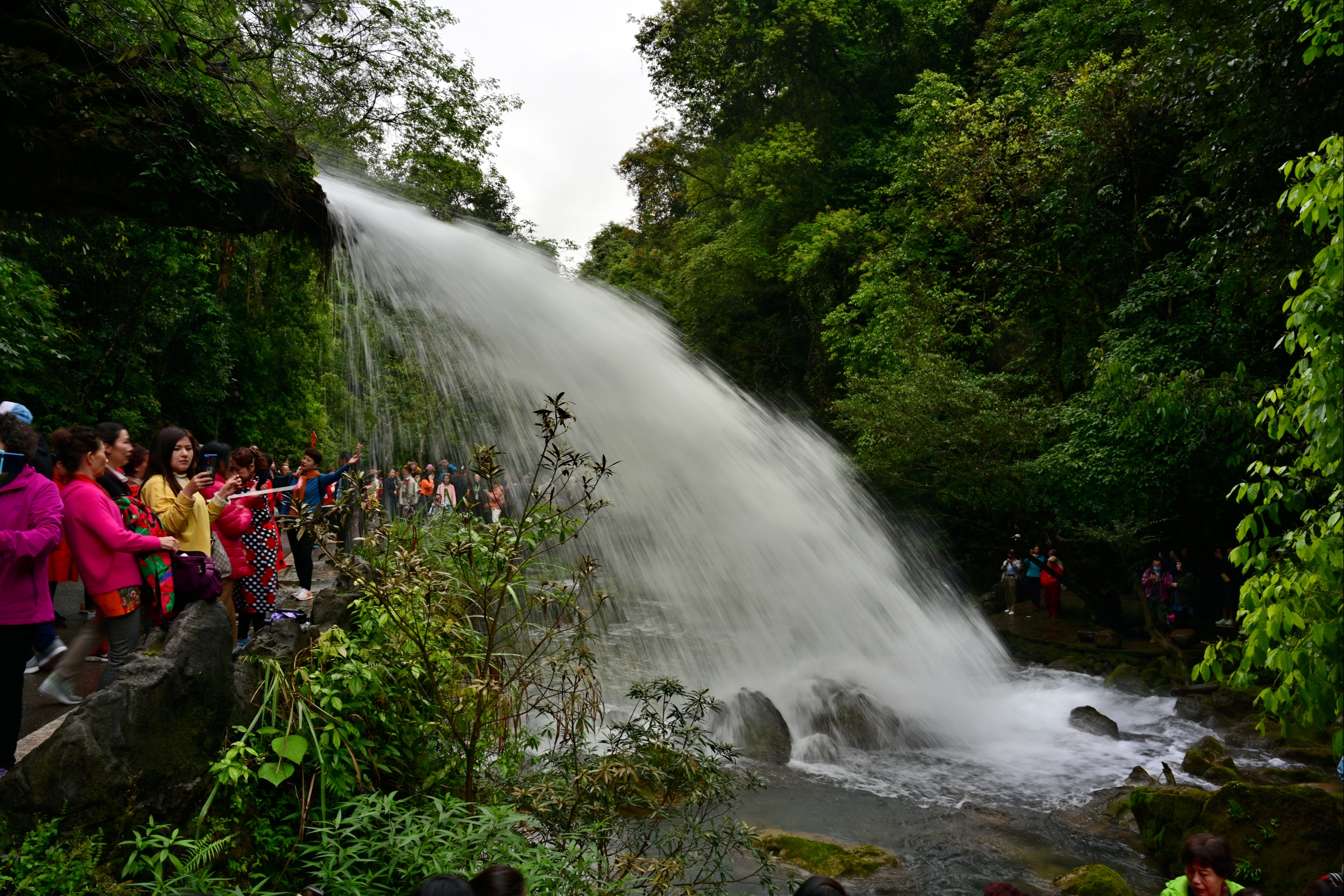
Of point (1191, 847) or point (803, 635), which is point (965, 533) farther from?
point (1191, 847)

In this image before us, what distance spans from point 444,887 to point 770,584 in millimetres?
10322

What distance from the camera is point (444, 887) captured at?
8.89 ft

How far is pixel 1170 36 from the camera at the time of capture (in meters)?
11.7

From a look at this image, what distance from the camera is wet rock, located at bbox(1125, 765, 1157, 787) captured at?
9.33m

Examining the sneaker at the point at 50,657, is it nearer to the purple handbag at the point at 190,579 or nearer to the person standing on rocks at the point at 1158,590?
the purple handbag at the point at 190,579

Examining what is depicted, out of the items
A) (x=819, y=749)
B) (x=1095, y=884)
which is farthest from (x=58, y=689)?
(x=819, y=749)

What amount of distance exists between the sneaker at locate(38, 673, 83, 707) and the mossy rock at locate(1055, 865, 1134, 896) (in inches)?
290

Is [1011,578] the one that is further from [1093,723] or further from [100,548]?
[100,548]

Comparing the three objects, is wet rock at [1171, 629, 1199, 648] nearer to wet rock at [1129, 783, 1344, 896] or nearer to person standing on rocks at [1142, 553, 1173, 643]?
person standing on rocks at [1142, 553, 1173, 643]

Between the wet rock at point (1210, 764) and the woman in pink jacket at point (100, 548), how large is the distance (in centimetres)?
1070

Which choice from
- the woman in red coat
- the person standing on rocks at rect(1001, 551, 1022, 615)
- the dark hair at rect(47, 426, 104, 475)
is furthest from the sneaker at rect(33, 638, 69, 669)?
the person standing on rocks at rect(1001, 551, 1022, 615)

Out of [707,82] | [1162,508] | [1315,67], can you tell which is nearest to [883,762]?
[1162,508]

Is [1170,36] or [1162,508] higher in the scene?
[1170,36]

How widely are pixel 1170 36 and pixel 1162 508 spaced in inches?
313
